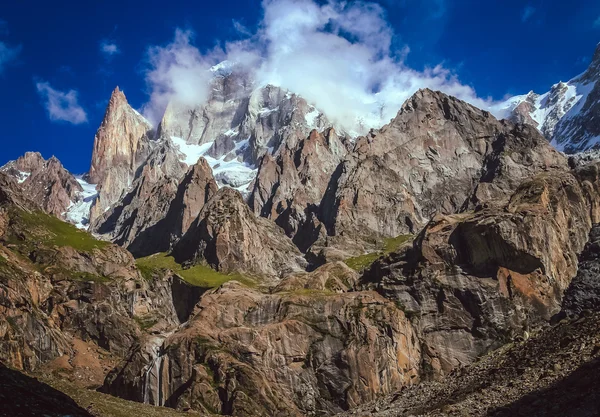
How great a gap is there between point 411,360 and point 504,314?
21.9 metres

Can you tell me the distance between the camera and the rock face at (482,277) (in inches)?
4523

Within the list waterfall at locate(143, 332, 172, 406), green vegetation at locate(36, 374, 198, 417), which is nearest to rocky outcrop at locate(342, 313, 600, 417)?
green vegetation at locate(36, 374, 198, 417)

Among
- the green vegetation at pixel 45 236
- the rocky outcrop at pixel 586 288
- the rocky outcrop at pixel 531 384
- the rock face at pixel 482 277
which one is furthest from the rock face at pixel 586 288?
the green vegetation at pixel 45 236

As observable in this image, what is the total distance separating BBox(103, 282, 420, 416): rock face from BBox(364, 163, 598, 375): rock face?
9.22 metres

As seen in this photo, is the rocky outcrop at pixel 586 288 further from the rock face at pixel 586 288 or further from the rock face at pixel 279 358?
the rock face at pixel 279 358

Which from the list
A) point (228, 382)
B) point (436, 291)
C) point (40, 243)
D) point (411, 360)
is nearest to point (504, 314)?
point (436, 291)

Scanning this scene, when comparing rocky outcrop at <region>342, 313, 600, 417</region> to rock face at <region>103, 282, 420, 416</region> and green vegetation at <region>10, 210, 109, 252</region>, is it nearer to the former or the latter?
rock face at <region>103, 282, 420, 416</region>

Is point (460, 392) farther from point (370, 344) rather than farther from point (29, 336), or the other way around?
point (29, 336)

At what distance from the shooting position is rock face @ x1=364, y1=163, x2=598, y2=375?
114875 mm

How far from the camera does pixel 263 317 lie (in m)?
109

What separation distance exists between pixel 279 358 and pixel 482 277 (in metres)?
48.8

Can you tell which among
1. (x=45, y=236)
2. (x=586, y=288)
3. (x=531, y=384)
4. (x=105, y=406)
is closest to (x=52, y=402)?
(x=105, y=406)

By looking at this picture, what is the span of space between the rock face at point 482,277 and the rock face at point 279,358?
9224mm

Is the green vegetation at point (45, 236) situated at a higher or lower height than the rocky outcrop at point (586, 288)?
higher
